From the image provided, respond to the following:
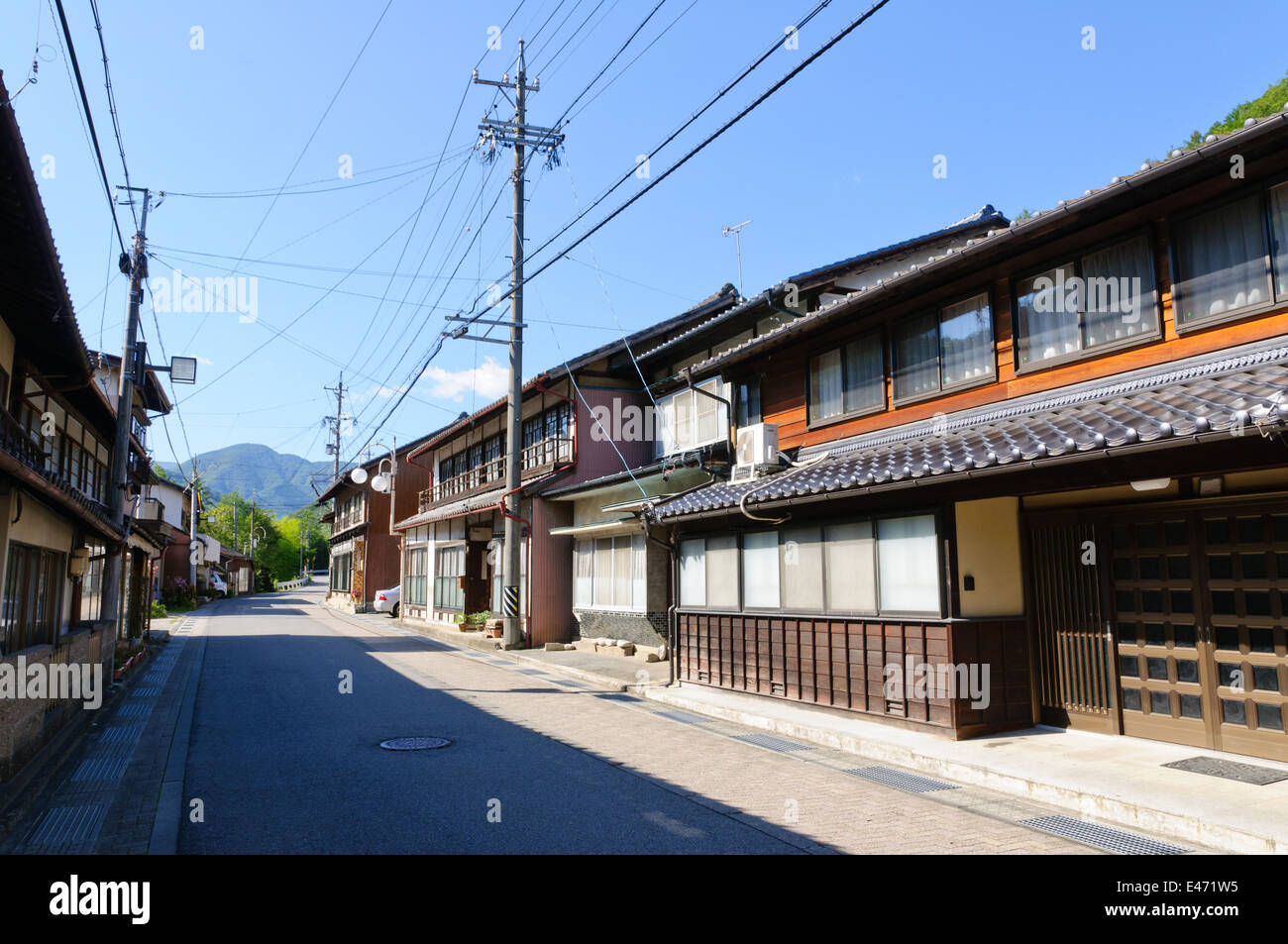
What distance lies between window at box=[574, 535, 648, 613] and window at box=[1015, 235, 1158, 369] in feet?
36.0

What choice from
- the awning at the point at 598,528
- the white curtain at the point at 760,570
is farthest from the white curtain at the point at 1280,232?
the awning at the point at 598,528

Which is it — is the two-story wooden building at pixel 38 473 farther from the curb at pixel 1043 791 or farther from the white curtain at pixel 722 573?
the white curtain at pixel 722 573

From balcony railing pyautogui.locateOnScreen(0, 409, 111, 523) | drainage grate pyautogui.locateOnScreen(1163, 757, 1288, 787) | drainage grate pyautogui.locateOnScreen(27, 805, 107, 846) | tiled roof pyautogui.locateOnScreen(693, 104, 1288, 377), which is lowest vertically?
drainage grate pyautogui.locateOnScreen(27, 805, 107, 846)

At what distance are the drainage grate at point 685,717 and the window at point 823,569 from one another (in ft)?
6.39

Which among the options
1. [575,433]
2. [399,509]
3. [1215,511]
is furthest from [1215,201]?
[399,509]

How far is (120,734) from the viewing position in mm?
10602

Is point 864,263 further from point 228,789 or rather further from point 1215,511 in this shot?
point 228,789

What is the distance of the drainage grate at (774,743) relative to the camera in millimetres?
9844

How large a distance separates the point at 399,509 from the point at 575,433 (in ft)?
76.9

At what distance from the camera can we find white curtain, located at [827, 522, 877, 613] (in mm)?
10758

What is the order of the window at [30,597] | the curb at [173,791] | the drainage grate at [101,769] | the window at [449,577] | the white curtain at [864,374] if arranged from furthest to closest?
the window at [449,577]
the white curtain at [864,374]
the window at [30,597]
the drainage grate at [101,769]
the curb at [173,791]

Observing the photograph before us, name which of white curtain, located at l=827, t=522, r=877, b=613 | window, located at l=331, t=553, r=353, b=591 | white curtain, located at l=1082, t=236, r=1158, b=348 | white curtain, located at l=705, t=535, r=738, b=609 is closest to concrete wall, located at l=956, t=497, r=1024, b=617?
white curtain, located at l=827, t=522, r=877, b=613

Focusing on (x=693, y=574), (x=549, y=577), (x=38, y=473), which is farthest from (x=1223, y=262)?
(x=549, y=577)

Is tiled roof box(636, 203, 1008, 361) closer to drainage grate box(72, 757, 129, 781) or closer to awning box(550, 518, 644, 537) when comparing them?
awning box(550, 518, 644, 537)
